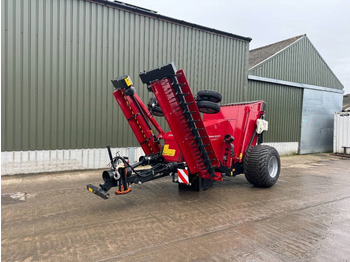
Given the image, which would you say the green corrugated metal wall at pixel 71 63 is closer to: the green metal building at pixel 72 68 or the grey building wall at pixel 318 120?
the green metal building at pixel 72 68

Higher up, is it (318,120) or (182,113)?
(318,120)

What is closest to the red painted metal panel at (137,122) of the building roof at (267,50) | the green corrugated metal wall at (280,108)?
the green corrugated metal wall at (280,108)

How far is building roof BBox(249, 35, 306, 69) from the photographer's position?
1335cm

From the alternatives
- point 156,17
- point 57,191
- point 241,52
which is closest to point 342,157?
point 241,52

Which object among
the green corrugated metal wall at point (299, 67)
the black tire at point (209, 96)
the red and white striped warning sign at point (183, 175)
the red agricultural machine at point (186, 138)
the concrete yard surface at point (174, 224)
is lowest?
the concrete yard surface at point (174, 224)

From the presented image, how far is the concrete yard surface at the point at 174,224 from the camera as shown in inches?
124

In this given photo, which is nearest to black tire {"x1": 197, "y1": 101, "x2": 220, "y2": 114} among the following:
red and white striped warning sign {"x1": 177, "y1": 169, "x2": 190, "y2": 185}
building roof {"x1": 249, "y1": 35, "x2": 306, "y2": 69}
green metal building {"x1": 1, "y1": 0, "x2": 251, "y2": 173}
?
red and white striped warning sign {"x1": 177, "y1": 169, "x2": 190, "y2": 185}

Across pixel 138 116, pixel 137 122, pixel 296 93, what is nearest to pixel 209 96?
pixel 138 116

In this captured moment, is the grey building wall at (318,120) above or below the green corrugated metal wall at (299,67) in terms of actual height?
below

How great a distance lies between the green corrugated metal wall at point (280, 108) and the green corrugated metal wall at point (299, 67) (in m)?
0.54

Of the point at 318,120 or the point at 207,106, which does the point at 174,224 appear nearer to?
the point at 207,106

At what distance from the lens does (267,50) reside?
14.8m

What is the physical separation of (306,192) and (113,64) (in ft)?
21.6

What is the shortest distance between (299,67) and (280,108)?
96.6 inches
